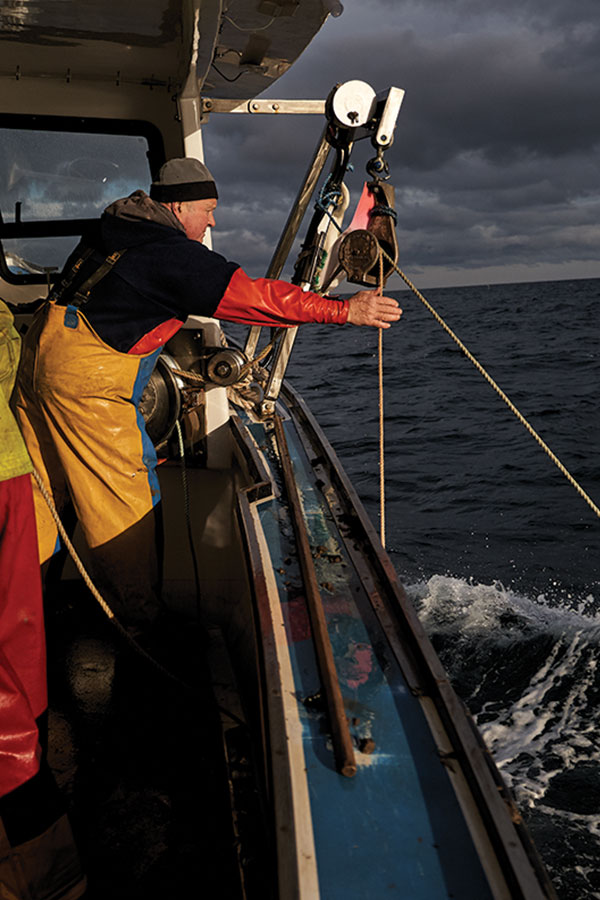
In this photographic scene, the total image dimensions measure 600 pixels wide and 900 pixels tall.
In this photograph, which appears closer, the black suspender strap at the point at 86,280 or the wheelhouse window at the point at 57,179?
the black suspender strap at the point at 86,280

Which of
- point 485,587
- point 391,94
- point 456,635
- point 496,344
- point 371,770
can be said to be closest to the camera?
point 371,770

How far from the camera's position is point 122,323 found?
8.66 ft

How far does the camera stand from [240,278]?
8.14ft

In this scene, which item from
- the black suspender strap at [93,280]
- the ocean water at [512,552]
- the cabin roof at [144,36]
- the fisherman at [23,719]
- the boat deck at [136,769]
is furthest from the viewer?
the ocean water at [512,552]

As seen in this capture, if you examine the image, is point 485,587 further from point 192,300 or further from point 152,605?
point 192,300

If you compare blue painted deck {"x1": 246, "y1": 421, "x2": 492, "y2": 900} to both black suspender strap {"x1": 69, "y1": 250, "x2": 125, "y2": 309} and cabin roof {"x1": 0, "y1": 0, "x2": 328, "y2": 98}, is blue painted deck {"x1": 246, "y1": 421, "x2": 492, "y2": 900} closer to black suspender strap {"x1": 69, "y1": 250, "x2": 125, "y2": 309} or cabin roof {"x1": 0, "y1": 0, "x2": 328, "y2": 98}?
black suspender strap {"x1": 69, "y1": 250, "x2": 125, "y2": 309}

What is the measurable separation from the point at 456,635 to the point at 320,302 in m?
3.26

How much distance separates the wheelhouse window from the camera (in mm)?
3799

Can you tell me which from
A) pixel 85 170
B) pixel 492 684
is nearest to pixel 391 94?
pixel 85 170

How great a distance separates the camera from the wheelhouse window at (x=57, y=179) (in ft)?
12.5

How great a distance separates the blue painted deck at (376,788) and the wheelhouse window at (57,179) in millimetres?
2843

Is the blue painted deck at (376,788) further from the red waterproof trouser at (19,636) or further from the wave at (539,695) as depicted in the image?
the wave at (539,695)

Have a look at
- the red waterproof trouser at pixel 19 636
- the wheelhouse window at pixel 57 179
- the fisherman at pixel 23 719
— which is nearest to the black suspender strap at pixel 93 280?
the fisherman at pixel 23 719

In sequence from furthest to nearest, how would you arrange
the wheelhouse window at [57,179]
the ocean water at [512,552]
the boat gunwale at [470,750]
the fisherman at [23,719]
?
the wheelhouse window at [57,179]
the ocean water at [512,552]
the fisherman at [23,719]
the boat gunwale at [470,750]
